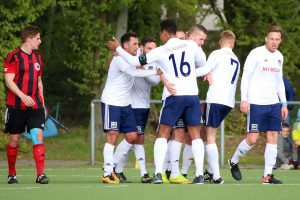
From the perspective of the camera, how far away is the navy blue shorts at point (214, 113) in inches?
719

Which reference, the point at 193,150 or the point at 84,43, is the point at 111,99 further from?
the point at 84,43

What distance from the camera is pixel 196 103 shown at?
56.8ft

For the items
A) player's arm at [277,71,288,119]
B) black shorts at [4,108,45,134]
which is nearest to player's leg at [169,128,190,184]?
player's arm at [277,71,288,119]

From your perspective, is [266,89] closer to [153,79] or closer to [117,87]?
[153,79]

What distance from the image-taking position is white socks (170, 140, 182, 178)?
17688 mm

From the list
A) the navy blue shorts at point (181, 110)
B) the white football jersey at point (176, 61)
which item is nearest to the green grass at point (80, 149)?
the navy blue shorts at point (181, 110)

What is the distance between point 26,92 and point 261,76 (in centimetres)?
347

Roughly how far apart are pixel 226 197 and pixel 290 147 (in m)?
10.9

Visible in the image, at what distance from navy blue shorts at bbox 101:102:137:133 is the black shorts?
947 mm

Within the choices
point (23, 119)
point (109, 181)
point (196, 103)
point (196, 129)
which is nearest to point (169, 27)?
point (196, 103)

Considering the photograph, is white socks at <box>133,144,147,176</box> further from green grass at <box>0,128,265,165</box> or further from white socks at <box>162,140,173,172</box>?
green grass at <box>0,128,265,165</box>

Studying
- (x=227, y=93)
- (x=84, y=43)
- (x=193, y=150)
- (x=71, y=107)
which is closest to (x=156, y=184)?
(x=193, y=150)

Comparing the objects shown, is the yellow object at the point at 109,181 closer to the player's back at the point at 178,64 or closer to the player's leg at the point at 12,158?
the player's leg at the point at 12,158

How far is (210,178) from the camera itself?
1858 centimetres
